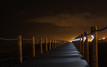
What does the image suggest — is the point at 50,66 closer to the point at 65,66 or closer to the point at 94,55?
the point at 65,66

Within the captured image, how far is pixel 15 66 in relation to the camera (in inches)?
208

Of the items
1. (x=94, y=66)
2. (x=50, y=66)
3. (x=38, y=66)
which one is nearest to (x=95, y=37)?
(x=94, y=66)

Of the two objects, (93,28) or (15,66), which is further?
(15,66)

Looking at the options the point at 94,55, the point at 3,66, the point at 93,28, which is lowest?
the point at 3,66

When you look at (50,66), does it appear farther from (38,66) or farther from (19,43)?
(19,43)

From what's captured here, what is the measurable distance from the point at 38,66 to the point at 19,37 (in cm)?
191

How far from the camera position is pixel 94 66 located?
4.09 m

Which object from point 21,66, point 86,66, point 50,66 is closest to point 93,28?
point 86,66

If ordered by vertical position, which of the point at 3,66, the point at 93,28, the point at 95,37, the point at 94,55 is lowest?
the point at 3,66

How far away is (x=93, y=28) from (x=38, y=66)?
2677 millimetres

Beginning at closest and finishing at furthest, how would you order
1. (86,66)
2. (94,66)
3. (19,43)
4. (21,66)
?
(94,66) < (86,66) < (21,66) < (19,43)

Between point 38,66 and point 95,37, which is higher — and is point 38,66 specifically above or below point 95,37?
below

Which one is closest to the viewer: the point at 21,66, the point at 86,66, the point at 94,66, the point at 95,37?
the point at 95,37

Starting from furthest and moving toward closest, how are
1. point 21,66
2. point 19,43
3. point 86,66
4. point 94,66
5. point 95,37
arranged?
point 19,43 < point 21,66 < point 86,66 < point 94,66 < point 95,37
